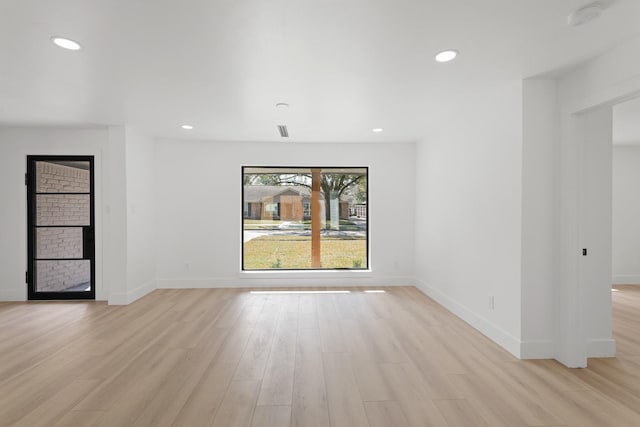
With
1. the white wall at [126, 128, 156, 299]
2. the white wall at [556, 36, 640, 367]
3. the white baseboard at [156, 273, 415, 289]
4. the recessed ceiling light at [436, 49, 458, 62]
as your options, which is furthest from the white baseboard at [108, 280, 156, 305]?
the white wall at [556, 36, 640, 367]

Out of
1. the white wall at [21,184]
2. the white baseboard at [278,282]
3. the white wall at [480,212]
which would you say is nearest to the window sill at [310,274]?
the white baseboard at [278,282]

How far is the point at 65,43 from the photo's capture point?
83.4 inches

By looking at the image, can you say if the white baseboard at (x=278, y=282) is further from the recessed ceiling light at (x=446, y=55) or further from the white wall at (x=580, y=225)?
the recessed ceiling light at (x=446, y=55)

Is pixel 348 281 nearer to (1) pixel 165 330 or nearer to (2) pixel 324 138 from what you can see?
(2) pixel 324 138

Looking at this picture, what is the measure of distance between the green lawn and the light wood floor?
61.8 inches

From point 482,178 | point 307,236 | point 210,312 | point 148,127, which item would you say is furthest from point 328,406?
point 148,127

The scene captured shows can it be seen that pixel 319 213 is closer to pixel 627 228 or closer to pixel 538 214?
pixel 538 214

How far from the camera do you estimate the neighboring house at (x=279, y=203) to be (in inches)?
215

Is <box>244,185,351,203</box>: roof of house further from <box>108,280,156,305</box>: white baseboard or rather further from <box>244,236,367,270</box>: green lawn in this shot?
<box>108,280,156,305</box>: white baseboard

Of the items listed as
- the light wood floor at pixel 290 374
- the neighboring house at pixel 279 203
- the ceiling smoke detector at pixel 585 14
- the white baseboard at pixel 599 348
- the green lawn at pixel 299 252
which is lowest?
the light wood floor at pixel 290 374

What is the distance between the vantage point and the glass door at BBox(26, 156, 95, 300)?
14.7 ft

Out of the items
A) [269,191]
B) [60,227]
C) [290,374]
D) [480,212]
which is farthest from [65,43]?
[480,212]

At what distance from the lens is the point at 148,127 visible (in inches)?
171

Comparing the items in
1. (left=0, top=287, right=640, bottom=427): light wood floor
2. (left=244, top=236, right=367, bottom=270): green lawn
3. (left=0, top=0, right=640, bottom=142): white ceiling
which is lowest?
(left=0, top=287, right=640, bottom=427): light wood floor
